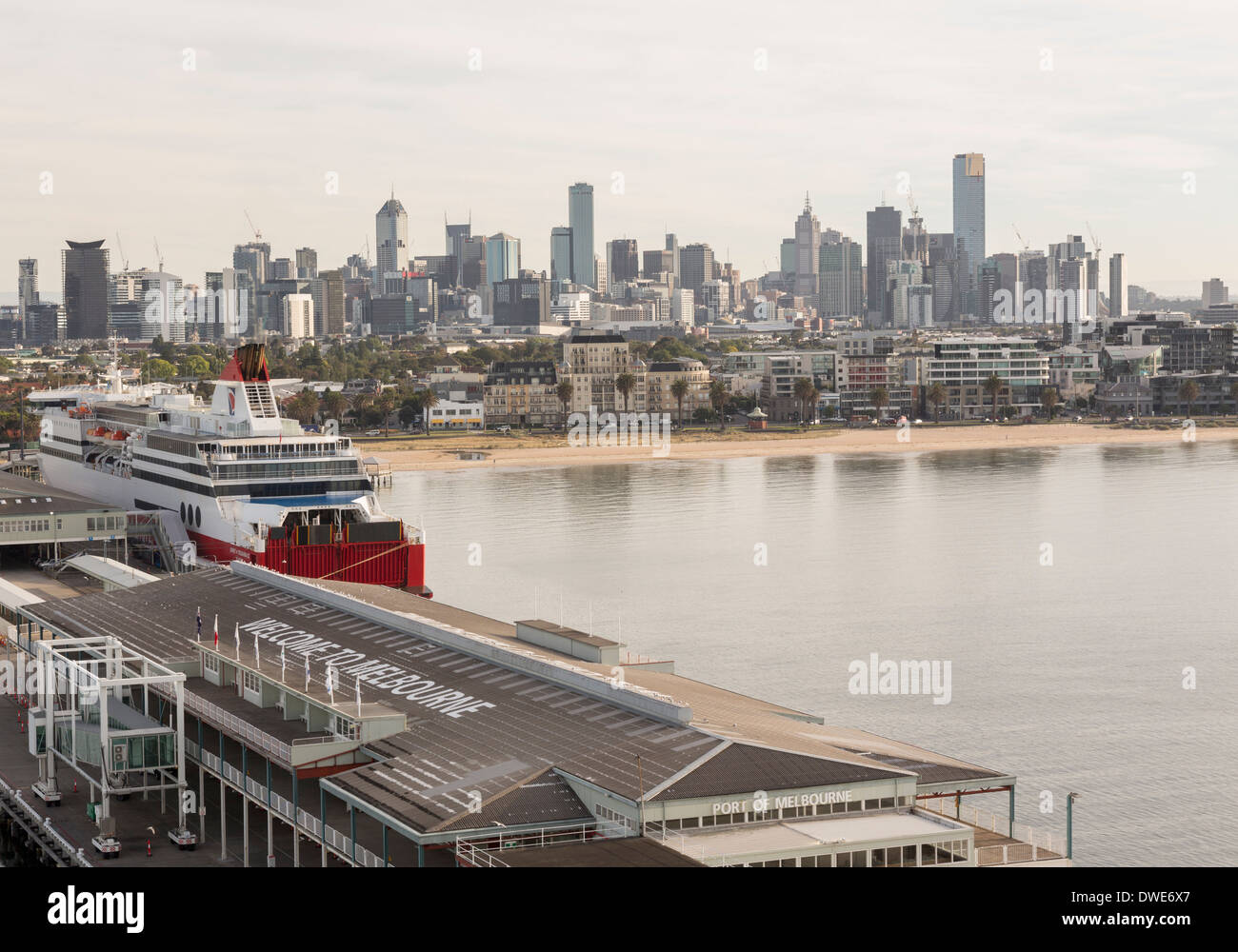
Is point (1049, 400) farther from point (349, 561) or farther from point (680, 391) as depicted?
point (349, 561)

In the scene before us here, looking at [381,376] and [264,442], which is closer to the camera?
[264,442]

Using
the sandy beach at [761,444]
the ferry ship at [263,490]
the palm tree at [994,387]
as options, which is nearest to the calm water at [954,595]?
the ferry ship at [263,490]

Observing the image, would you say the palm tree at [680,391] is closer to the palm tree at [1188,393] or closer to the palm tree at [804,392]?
the palm tree at [804,392]

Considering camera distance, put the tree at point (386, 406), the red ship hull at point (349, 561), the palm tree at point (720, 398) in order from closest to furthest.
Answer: the red ship hull at point (349, 561) < the tree at point (386, 406) < the palm tree at point (720, 398)

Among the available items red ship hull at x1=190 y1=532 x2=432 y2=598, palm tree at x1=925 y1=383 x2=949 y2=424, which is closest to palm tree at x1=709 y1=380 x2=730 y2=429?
palm tree at x1=925 y1=383 x2=949 y2=424

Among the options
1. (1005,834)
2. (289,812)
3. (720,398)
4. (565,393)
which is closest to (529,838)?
(289,812)

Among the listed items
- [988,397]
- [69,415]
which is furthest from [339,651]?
[988,397]
